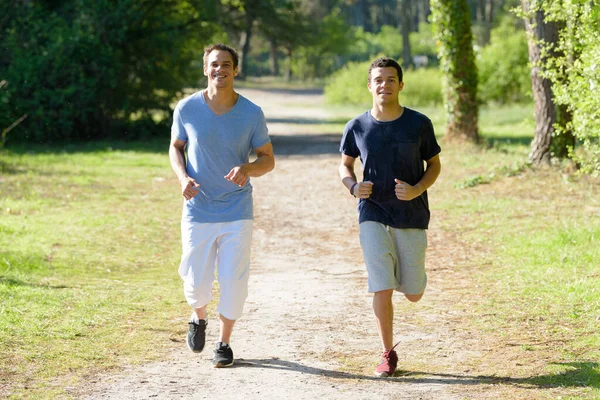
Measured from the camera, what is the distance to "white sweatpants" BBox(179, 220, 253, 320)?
650 cm

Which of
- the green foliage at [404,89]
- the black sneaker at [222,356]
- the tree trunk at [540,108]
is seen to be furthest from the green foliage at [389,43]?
the black sneaker at [222,356]

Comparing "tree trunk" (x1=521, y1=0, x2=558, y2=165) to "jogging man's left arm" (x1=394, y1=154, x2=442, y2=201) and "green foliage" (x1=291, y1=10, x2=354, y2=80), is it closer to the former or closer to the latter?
"jogging man's left arm" (x1=394, y1=154, x2=442, y2=201)

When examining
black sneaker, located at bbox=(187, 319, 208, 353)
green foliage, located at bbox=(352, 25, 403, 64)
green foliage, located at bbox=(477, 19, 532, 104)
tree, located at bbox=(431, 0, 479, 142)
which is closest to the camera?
black sneaker, located at bbox=(187, 319, 208, 353)

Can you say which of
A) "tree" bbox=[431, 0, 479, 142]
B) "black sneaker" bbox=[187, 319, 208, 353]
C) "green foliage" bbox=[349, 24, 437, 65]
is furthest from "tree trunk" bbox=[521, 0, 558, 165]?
"green foliage" bbox=[349, 24, 437, 65]

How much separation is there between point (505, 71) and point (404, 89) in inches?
145

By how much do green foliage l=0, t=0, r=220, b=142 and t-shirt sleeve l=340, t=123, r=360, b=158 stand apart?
1719 cm

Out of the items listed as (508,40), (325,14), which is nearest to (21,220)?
(508,40)

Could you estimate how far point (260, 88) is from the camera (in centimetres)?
6116

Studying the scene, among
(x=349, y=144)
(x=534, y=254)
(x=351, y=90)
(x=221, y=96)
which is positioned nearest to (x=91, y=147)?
(x=534, y=254)

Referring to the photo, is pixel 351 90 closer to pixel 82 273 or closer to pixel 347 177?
pixel 82 273

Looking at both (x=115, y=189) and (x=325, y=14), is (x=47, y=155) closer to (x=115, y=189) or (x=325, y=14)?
(x=115, y=189)

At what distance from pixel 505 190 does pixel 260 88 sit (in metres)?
46.7

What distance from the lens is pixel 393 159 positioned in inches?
246

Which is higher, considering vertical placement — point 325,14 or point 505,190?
point 325,14
